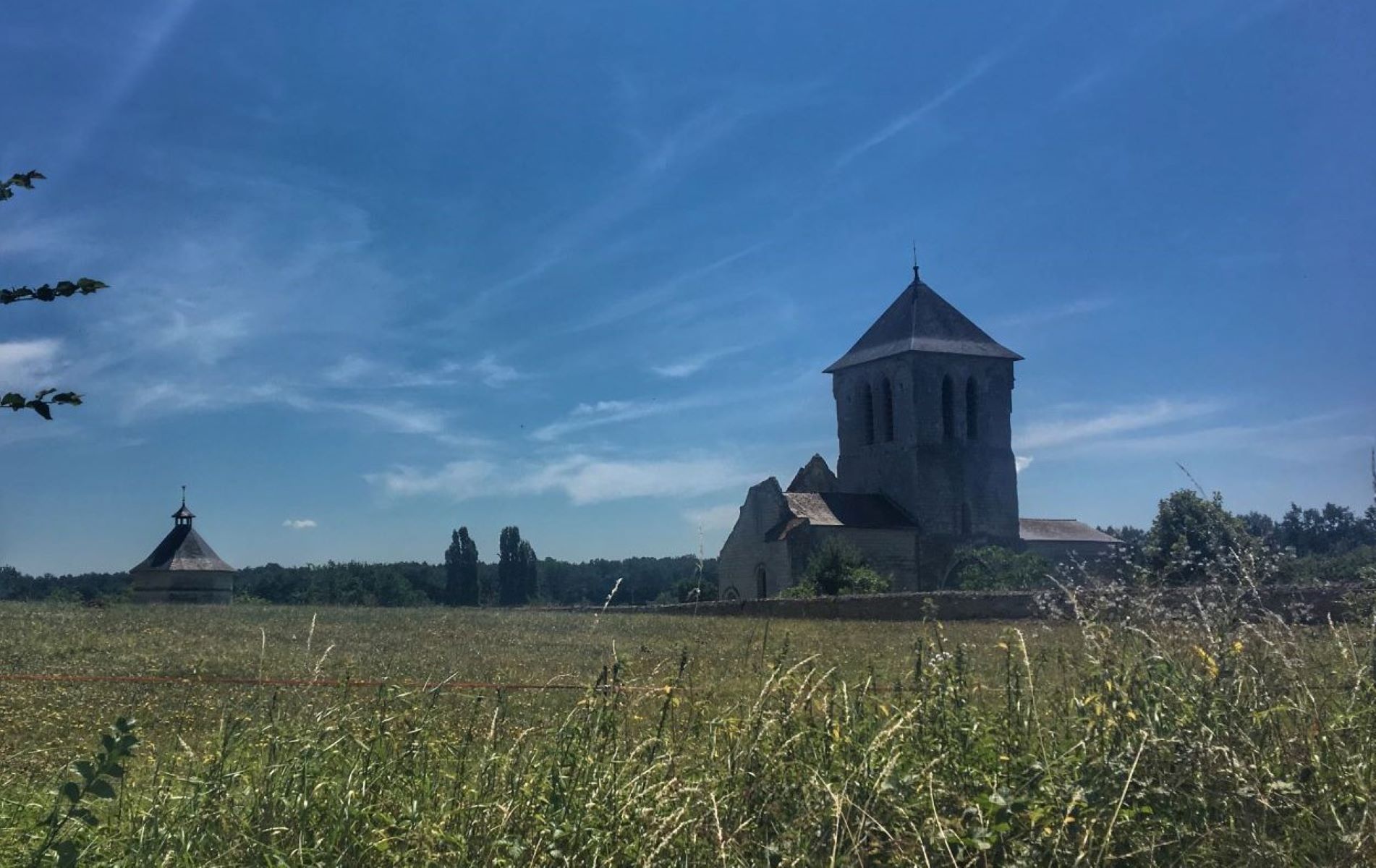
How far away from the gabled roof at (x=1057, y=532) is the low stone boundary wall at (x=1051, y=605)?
3178cm

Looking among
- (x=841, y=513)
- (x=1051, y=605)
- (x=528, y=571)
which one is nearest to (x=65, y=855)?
(x=1051, y=605)

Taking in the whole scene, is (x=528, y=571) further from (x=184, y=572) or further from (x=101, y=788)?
(x=101, y=788)

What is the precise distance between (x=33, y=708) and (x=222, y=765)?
6.99 metres

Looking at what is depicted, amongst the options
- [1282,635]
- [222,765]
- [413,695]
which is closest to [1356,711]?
[1282,635]

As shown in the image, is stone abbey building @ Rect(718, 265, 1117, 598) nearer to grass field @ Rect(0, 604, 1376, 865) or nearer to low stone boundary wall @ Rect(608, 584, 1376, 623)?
low stone boundary wall @ Rect(608, 584, 1376, 623)

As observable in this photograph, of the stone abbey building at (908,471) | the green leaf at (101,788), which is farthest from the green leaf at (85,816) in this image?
the stone abbey building at (908,471)

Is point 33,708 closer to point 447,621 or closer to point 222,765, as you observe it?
point 222,765

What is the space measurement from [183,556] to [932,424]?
111ft

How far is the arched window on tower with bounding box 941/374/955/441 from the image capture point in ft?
180

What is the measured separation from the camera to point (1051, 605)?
5211 mm

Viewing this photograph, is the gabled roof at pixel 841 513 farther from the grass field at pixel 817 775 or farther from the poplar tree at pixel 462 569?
the grass field at pixel 817 775

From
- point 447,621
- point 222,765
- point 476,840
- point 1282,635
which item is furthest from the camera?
point 447,621

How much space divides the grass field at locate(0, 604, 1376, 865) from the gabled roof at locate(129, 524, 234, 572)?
44.3 metres

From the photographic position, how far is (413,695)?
5.11 meters
